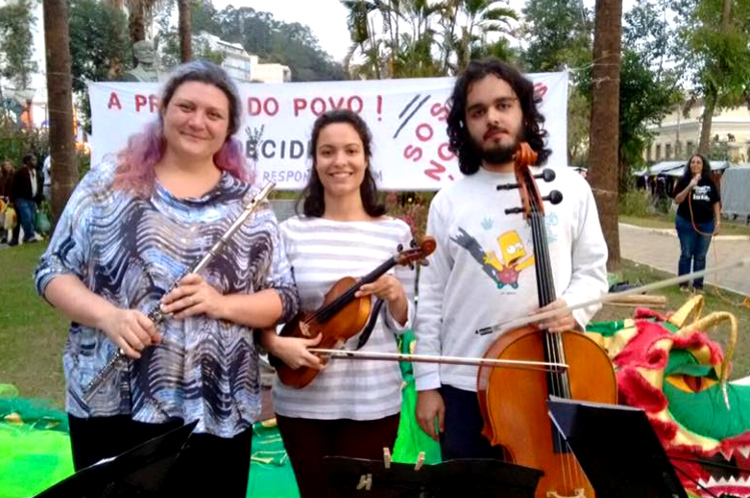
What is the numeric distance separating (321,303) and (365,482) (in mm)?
648

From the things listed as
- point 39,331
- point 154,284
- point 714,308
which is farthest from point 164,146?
point 714,308

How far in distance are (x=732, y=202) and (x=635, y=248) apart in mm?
9812

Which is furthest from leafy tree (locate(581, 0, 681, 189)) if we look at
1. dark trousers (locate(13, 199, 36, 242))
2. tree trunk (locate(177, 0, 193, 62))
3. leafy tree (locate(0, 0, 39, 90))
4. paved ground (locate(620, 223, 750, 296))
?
leafy tree (locate(0, 0, 39, 90))

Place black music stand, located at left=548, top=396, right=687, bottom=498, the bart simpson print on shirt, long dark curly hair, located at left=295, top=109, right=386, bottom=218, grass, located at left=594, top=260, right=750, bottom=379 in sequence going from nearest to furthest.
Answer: black music stand, located at left=548, top=396, right=687, bottom=498 < the bart simpson print on shirt < long dark curly hair, located at left=295, top=109, right=386, bottom=218 < grass, located at left=594, top=260, right=750, bottom=379

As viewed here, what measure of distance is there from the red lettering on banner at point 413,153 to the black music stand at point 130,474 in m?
4.22

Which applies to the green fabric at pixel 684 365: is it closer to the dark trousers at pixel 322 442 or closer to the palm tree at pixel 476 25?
the dark trousers at pixel 322 442

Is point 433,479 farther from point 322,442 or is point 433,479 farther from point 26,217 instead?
point 26,217

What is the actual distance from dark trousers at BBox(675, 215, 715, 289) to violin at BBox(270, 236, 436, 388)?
21.8ft

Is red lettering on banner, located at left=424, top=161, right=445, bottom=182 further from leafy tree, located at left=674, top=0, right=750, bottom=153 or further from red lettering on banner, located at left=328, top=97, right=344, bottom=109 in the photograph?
leafy tree, located at left=674, top=0, right=750, bottom=153

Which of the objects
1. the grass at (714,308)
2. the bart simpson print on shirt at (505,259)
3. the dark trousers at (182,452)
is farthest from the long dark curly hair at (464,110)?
the grass at (714,308)

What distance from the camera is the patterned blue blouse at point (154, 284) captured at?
1900 millimetres

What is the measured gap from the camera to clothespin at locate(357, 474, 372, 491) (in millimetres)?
1784

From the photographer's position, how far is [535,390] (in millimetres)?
2172

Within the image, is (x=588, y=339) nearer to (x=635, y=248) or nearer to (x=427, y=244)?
(x=427, y=244)
